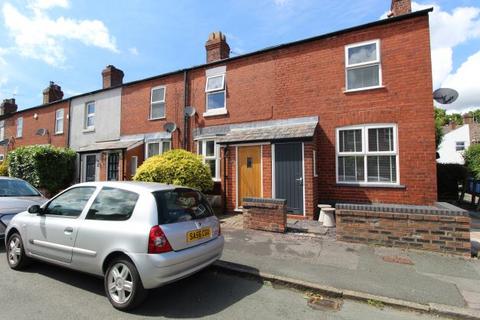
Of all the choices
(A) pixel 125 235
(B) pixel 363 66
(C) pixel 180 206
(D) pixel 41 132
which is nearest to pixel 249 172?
(B) pixel 363 66

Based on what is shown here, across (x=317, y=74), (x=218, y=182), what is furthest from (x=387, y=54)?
(x=218, y=182)

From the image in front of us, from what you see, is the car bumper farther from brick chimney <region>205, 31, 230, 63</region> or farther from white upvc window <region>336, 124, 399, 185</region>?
brick chimney <region>205, 31, 230, 63</region>

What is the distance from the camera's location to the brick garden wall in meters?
5.51

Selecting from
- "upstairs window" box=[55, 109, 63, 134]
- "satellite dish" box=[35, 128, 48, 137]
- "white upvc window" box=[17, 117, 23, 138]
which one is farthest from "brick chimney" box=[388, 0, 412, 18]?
"white upvc window" box=[17, 117, 23, 138]

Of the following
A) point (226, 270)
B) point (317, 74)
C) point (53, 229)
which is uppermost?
point (317, 74)

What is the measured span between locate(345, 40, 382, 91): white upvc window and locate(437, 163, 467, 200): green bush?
23.4ft

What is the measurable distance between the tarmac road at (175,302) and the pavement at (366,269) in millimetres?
311

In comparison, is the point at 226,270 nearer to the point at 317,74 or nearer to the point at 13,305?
the point at 13,305

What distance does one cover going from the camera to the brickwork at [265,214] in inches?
278

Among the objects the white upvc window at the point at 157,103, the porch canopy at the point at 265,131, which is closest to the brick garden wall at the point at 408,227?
the porch canopy at the point at 265,131

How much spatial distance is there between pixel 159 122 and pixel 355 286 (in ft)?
36.2

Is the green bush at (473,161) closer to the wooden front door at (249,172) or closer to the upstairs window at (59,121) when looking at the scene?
the wooden front door at (249,172)

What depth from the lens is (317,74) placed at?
955 cm

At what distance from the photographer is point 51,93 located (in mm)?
19359
